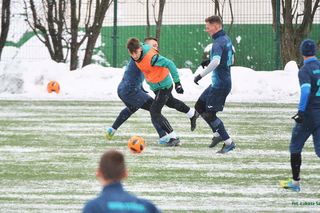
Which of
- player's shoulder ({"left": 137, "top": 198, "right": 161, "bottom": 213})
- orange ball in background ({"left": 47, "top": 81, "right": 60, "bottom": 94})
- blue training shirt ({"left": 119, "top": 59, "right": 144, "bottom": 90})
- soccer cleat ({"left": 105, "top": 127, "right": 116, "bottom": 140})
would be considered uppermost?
player's shoulder ({"left": 137, "top": 198, "right": 161, "bottom": 213})

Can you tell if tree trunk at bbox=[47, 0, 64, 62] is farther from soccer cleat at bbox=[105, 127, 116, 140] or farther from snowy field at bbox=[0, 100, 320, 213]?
soccer cleat at bbox=[105, 127, 116, 140]

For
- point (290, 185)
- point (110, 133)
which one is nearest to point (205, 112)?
point (110, 133)

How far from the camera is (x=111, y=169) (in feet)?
21.5

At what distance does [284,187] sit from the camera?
41.0ft

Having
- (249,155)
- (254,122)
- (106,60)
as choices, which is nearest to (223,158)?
(249,155)

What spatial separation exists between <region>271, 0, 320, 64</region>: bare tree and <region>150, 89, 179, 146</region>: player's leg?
12.7 metres

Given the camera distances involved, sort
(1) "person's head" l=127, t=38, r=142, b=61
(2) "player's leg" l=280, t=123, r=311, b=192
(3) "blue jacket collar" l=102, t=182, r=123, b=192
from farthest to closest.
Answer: (1) "person's head" l=127, t=38, r=142, b=61 → (2) "player's leg" l=280, t=123, r=311, b=192 → (3) "blue jacket collar" l=102, t=182, r=123, b=192

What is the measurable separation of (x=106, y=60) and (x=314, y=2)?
19.6ft

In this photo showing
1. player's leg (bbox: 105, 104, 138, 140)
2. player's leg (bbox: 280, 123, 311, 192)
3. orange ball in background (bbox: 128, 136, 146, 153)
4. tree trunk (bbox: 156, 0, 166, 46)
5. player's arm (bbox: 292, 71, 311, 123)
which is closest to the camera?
player's arm (bbox: 292, 71, 311, 123)

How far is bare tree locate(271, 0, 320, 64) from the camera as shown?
28.9m

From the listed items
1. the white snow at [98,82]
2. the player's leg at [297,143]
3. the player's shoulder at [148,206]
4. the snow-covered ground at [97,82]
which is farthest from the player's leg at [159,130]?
the player's shoulder at [148,206]

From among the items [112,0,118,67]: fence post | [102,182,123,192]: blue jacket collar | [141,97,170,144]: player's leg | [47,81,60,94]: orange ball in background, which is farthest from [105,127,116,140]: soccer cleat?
[112,0,118,67]: fence post

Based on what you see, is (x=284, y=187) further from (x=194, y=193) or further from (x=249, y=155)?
(x=249, y=155)

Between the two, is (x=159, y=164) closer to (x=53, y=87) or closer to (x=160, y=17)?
(x=53, y=87)
